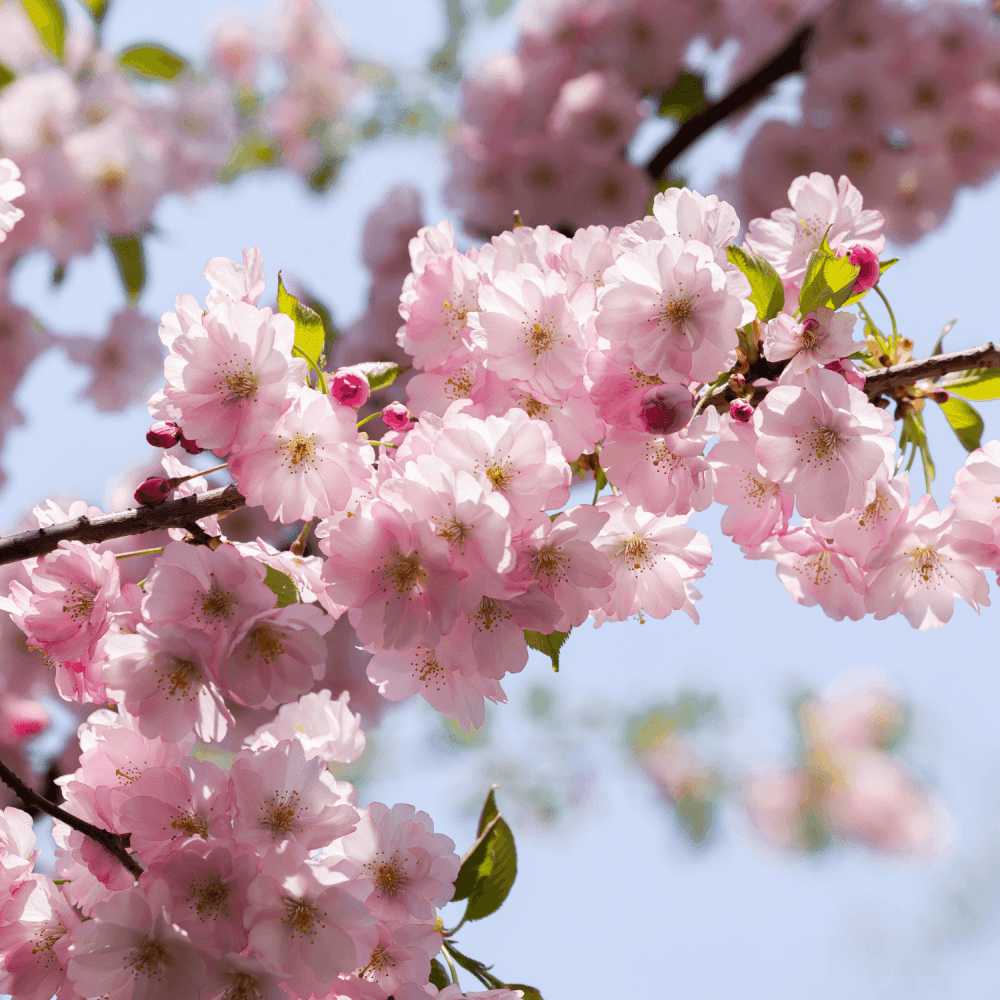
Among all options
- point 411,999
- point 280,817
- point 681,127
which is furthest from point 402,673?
point 681,127

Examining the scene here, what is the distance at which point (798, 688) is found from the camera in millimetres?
6598

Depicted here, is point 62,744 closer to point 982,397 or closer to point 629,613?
point 629,613

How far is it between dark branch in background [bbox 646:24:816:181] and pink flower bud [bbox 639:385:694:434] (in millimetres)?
2010

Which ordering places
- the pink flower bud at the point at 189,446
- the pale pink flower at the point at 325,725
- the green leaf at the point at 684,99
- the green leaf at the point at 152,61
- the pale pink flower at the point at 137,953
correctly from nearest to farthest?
the pale pink flower at the point at 137,953 < the pink flower bud at the point at 189,446 < the pale pink flower at the point at 325,725 < the green leaf at the point at 152,61 < the green leaf at the point at 684,99

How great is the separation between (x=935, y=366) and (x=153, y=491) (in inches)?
36.6

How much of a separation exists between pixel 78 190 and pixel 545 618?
6.99ft

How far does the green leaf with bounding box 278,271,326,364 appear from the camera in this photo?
982 mm

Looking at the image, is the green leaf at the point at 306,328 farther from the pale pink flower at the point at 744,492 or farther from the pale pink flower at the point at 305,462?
the pale pink flower at the point at 744,492

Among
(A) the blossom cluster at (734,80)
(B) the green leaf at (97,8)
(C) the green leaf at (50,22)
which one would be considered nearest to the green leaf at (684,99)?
(A) the blossom cluster at (734,80)

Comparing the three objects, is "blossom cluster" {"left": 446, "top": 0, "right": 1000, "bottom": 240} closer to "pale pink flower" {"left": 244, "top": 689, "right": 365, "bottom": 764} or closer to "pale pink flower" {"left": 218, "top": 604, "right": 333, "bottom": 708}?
"pale pink flower" {"left": 244, "top": 689, "right": 365, "bottom": 764}

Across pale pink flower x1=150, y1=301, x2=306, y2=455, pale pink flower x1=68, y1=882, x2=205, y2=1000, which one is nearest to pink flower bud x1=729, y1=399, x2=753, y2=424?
pale pink flower x1=150, y1=301, x2=306, y2=455

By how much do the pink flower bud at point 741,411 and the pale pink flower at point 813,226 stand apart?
0.22 metres

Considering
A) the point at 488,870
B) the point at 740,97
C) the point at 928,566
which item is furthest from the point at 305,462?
the point at 740,97

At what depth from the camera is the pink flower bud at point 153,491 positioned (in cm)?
91
